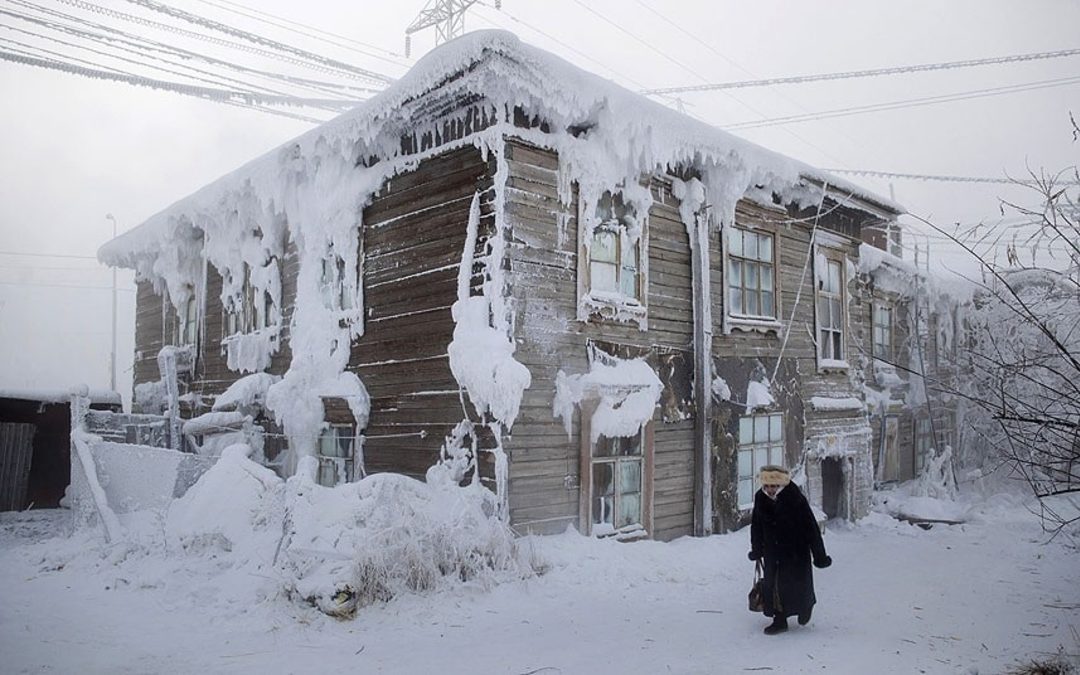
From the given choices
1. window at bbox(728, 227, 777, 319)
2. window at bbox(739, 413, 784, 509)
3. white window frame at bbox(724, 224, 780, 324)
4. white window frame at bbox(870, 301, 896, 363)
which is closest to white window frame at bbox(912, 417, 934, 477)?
white window frame at bbox(870, 301, 896, 363)

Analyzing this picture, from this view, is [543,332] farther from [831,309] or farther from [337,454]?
[831,309]

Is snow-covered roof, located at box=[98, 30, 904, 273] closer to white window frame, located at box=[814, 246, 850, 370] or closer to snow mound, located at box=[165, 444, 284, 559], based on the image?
white window frame, located at box=[814, 246, 850, 370]

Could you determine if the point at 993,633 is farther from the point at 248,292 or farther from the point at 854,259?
the point at 248,292

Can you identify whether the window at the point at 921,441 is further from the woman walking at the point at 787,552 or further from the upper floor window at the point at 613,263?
the woman walking at the point at 787,552

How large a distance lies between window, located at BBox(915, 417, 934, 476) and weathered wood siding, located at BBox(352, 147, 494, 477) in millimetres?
17350

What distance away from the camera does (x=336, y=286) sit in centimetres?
1135

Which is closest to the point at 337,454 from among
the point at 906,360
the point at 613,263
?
the point at 613,263

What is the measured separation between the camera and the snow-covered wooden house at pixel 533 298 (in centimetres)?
895

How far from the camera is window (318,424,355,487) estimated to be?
35.2 feet

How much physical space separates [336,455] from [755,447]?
22.6 feet

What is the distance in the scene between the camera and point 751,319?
12438 mm

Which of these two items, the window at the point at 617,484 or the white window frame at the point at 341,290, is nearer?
the window at the point at 617,484

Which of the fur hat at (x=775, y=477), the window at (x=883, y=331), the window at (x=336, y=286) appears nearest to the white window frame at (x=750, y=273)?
the fur hat at (x=775, y=477)

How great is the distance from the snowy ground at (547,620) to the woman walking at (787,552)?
0.25 m
